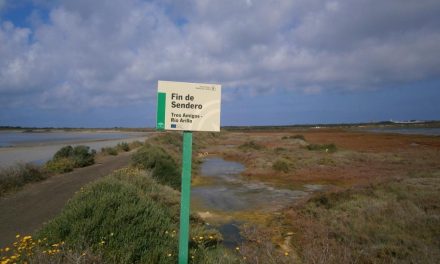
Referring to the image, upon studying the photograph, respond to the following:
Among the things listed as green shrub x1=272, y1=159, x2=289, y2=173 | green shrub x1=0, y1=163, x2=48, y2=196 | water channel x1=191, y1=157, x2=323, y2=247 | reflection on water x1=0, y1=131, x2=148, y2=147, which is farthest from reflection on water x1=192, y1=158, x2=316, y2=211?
reflection on water x1=0, y1=131, x2=148, y2=147

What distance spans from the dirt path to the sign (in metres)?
5.41

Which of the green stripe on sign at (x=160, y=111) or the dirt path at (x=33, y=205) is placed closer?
the green stripe on sign at (x=160, y=111)

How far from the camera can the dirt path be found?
884cm

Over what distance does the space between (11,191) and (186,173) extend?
11925mm

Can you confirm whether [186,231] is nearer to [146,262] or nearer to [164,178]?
[146,262]

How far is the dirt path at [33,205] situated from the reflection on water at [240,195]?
17.0 ft

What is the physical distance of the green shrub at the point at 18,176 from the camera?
1398 cm

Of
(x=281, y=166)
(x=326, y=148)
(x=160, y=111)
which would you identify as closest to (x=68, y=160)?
(x=281, y=166)

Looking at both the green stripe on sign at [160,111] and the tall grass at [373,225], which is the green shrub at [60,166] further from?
the green stripe on sign at [160,111]

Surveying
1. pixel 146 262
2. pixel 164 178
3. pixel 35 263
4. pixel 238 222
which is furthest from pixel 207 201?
pixel 35 263

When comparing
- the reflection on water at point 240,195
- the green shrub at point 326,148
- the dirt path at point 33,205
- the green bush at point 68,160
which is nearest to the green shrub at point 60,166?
the green bush at point 68,160

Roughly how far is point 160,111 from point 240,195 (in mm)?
12395

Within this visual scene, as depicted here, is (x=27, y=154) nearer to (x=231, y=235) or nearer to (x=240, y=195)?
(x=240, y=195)

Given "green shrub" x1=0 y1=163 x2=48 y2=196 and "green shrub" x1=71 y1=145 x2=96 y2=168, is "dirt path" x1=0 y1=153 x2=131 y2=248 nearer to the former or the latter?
"green shrub" x1=0 y1=163 x2=48 y2=196
